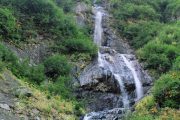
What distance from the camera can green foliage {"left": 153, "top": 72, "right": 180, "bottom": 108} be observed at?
1825 cm

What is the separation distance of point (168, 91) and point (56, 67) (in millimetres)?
8650

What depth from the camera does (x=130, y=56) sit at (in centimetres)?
2988

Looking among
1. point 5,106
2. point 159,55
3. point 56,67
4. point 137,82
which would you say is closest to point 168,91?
point 137,82

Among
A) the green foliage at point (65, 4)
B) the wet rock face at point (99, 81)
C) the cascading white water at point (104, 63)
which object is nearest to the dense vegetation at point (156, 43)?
the cascading white water at point (104, 63)

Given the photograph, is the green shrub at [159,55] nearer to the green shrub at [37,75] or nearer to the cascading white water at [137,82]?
the cascading white water at [137,82]

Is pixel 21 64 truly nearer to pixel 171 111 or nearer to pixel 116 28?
pixel 171 111

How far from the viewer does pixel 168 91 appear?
18.7 meters

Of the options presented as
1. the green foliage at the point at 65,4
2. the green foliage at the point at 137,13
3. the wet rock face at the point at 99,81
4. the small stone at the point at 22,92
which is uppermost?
the green foliage at the point at 65,4

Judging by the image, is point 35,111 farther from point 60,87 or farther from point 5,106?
point 60,87

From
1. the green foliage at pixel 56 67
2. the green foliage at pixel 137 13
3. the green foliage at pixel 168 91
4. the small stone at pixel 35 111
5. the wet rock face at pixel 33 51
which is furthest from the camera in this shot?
the green foliage at pixel 137 13

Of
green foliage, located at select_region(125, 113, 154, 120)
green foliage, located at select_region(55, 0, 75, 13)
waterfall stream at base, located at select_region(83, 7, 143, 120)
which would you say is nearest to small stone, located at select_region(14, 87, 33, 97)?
green foliage, located at select_region(125, 113, 154, 120)

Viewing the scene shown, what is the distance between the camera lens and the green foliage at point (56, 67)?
25031 mm

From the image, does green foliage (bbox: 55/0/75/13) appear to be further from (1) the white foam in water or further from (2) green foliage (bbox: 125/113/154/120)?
(2) green foliage (bbox: 125/113/154/120)

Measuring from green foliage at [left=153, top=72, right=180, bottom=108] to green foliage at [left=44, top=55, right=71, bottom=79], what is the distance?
7576 millimetres
